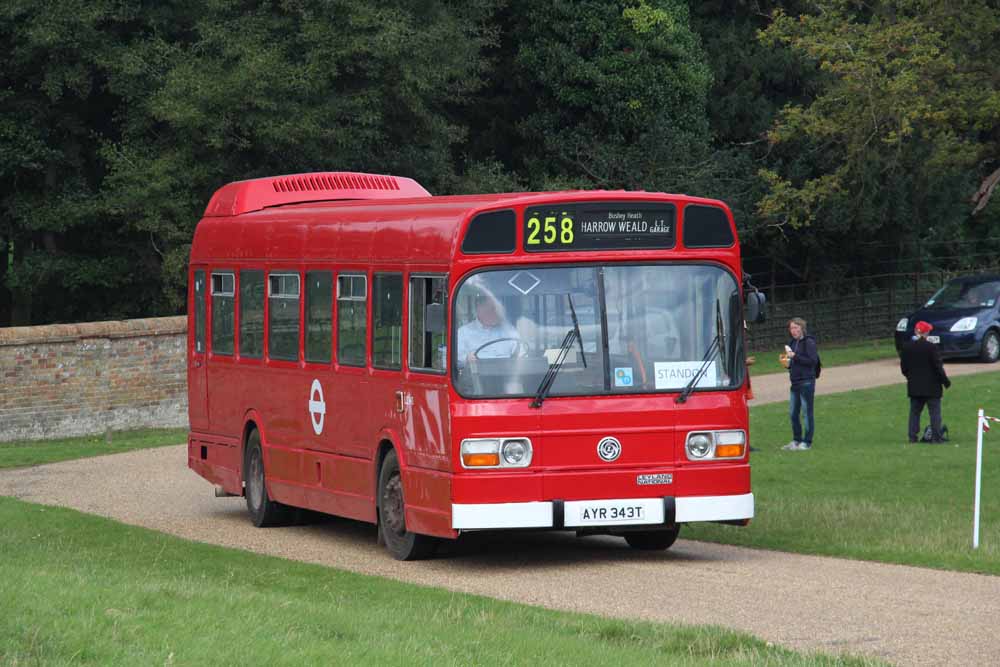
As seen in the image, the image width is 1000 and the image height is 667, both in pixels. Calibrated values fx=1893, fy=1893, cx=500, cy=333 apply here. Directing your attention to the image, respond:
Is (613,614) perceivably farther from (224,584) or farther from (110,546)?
(110,546)

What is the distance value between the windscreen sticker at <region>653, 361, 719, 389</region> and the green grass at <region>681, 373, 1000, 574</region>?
1756mm

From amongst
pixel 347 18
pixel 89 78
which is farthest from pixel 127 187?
pixel 347 18

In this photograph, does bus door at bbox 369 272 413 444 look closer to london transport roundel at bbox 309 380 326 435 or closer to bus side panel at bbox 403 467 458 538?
bus side panel at bbox 403 467 458 538

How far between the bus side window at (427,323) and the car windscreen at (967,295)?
27685mm

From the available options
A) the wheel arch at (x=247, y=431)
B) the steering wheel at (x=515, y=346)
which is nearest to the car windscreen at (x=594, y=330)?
the steering wheel at (x=515, y=346)

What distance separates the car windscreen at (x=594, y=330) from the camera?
13.9 metres

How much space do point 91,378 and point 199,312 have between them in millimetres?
10954

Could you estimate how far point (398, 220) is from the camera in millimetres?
15141

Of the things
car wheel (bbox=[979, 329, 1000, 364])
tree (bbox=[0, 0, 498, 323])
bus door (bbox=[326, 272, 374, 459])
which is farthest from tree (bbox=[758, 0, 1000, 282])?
bus door (bbox=[326, 272, 374, 459])

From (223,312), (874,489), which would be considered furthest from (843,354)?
(223,312)

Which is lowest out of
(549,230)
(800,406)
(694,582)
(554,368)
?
(800,406)

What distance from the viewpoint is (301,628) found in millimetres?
9609

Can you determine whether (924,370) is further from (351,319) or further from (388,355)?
(388,355)

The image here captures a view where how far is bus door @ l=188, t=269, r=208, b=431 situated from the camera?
19875mm
